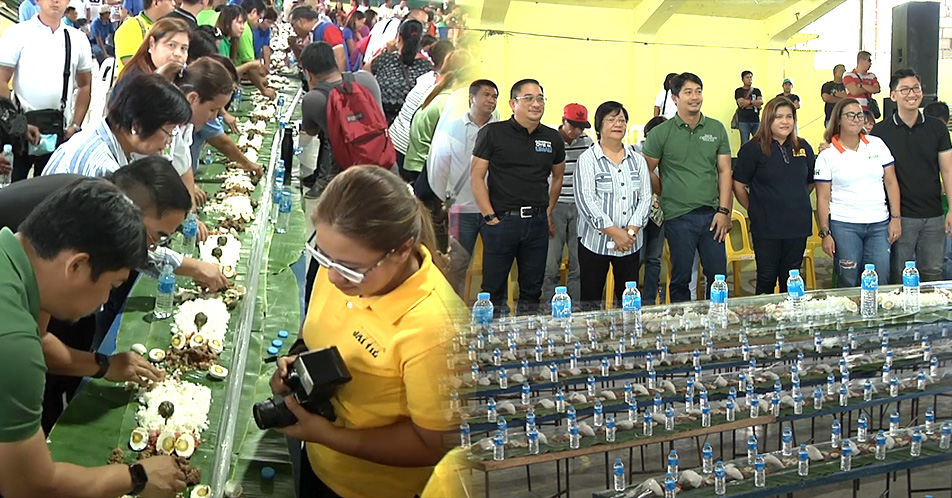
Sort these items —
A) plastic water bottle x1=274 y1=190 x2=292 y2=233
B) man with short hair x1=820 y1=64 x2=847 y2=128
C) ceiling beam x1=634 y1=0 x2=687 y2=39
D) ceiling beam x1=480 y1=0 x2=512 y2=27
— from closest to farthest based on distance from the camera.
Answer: ceiling beam x1=480 y1=0 x2=512 y2=27 < ceiling beam x1=634 y1=0 x2=687 y2=39 < man with short hair x1=820 y1=64 x2=847 y2=128 < plastic water bottle x1=274 y1=190 x2=292 y2=233

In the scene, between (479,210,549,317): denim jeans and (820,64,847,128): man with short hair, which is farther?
(820,64,847,128): man with short hair

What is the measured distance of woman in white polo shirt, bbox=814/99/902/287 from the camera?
9.07 ft

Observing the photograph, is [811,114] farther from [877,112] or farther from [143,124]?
[143,124]

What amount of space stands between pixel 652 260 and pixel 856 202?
797mm

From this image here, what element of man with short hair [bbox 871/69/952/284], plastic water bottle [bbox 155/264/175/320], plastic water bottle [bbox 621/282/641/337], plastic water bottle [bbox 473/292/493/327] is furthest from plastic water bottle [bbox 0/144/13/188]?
man with short hair [bbox 871/69/952/284]

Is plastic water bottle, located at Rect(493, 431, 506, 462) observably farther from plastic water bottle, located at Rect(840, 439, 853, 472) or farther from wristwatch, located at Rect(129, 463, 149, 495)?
wristwatch, located at Rect(129, 463, 149, 495)

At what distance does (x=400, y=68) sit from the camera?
2.29 metres

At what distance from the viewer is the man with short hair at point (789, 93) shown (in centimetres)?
213

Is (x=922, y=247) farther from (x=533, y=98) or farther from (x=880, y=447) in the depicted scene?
(x=533, y=98)

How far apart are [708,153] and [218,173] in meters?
1.90

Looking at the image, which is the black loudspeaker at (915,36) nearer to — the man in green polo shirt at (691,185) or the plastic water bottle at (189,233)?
the man in green polo shirt at (691,185)

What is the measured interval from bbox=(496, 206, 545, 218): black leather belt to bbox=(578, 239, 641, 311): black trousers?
49cm

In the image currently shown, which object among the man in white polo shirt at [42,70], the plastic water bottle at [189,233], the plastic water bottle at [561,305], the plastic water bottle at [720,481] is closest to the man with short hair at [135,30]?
the man in white polo shirt at [42,70]

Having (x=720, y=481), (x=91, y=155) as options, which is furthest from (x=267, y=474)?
(x=720, y=481)
